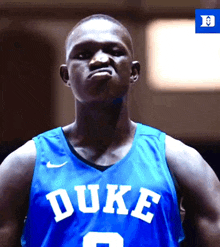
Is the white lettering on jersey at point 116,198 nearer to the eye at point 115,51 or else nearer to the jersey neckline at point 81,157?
the jersey neckline at point 81,157

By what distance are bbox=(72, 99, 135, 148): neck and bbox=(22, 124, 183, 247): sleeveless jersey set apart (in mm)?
77

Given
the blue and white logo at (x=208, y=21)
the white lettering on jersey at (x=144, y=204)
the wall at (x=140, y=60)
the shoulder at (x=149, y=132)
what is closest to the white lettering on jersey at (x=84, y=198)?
the white lettering on jersey at (x=144, y=204)

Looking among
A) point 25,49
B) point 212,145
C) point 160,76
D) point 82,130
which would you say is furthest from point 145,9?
point 82,130

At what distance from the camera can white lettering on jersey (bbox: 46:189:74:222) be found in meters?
1.09

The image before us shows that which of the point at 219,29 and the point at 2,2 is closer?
the point at 219,29

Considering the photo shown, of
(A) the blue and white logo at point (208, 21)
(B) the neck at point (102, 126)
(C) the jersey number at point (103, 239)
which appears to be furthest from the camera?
(A) the blue and white logo at point (208, 21)

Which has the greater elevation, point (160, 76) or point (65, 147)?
point (160, 76)

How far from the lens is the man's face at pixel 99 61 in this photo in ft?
3.61

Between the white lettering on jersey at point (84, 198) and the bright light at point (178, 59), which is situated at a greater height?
the bright light at point (178, 59)

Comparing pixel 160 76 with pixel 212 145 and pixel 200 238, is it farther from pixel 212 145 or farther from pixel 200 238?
pixel 200 238

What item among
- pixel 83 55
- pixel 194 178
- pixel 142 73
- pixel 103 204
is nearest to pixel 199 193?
pixel 194 178

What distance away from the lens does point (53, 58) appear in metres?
1.87

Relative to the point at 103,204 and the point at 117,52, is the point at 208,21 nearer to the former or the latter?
the point at 117,52

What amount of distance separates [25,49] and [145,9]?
62cm
